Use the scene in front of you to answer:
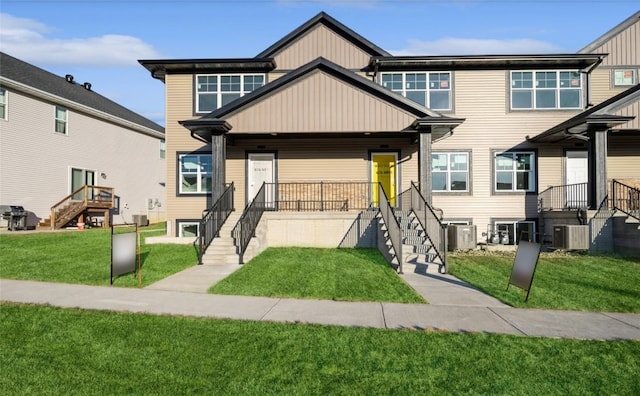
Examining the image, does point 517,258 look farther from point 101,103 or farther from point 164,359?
point 101,103

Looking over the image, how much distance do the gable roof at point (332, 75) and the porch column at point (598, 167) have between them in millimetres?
5023

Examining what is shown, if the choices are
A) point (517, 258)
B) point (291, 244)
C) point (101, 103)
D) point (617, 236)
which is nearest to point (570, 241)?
point (617, 236)

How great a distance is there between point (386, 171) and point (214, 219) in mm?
7516

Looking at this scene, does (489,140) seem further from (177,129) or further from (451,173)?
(177,129)

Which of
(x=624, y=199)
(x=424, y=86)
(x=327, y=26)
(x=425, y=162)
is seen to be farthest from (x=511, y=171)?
(x=327, y=26)

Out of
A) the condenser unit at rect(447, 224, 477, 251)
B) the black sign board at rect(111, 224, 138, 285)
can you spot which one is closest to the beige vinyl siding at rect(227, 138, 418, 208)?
the condenser unit at rect(447, 224, 477, 251)

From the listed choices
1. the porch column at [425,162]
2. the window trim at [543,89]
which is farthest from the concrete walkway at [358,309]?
A: the window trim at [543,89]

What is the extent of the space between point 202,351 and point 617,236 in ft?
45.9

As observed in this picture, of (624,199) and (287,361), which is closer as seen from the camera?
(287,361)

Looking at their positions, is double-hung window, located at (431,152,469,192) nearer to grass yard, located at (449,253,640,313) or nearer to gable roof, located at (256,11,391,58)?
grass yard, located at (449,253,640,313)

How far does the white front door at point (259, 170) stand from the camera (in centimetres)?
1602

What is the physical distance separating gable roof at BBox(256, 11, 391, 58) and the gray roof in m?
14.0

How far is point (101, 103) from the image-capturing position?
2717 centimetres

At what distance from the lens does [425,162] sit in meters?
13.4
